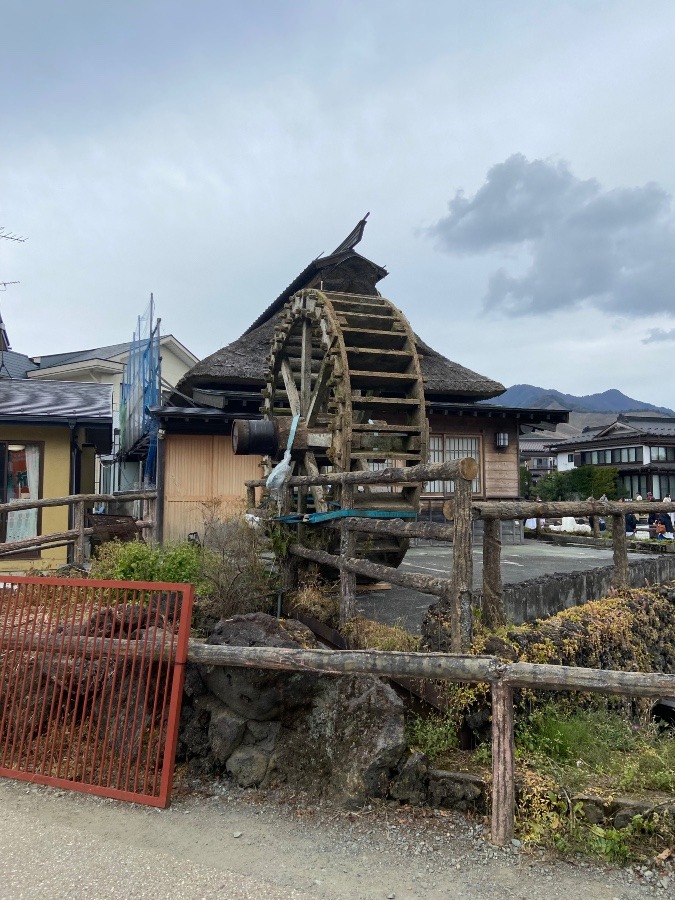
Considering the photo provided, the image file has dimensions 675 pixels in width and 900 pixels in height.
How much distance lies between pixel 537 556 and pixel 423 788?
709 cm

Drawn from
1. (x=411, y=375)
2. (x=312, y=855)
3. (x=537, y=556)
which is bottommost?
(x=312, y=855)

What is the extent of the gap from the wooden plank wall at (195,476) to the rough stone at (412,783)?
8081 mm

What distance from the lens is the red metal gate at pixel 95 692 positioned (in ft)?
12.0

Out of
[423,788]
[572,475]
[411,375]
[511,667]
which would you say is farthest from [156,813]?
[572,475]

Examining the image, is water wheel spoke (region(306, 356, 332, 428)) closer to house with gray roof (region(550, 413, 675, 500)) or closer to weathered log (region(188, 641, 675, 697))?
weathered log (region(188, 641, 675, 697))

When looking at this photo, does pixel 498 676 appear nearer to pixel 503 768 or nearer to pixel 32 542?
pixel 503 768

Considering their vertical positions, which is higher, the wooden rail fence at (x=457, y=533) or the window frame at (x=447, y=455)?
the window frame at (x=447, y=455)

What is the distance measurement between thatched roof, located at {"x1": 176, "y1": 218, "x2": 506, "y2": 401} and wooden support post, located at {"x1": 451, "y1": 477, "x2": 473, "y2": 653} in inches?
344

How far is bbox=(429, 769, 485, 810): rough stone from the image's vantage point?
343 cm

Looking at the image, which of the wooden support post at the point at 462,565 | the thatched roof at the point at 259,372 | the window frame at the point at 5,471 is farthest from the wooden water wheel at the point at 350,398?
the window frame at the point at 5,471

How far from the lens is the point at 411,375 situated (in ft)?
22.7

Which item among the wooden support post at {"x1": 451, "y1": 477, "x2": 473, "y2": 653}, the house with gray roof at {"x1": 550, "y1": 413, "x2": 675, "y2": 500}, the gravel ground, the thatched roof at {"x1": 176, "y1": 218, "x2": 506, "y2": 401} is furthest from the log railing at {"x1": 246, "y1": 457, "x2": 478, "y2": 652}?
A: the house with gray roof at {"x1": 550, "y1": 413, "x2": 675, "y2": 500}

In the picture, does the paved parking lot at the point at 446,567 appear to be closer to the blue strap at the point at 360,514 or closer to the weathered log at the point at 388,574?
the weathered log at the point at 388,574

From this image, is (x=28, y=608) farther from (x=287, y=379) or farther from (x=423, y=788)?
(x=287, y=379)
